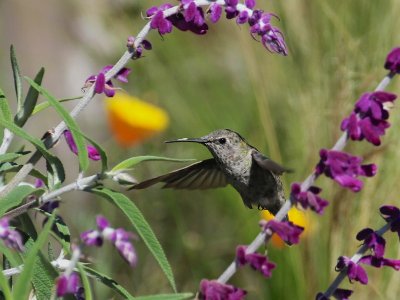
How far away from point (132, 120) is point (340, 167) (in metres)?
2.39

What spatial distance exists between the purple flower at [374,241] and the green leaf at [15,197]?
525mm

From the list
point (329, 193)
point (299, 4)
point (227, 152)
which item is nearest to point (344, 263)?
point (227, 152)

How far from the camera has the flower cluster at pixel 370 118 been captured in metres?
1.16

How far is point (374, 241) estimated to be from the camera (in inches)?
50.4

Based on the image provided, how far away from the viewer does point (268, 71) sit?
352cm

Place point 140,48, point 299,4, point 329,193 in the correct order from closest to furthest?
point 140,48 < point 329,193 < point 299,4

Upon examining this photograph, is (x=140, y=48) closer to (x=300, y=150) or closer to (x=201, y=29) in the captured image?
(x=201, y=29)

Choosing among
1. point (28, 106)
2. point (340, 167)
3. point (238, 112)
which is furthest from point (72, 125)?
point (238, 112)

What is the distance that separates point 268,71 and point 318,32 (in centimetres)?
43

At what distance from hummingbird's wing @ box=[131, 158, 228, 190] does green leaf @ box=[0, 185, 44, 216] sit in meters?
0.65

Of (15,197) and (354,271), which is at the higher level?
(15,197)

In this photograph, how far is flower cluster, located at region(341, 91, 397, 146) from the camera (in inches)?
45.8

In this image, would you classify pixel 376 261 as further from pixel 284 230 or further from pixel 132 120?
pixel 132 120

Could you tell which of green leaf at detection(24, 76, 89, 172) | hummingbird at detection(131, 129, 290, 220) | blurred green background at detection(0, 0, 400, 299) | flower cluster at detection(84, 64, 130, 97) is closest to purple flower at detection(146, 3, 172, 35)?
flower cluster at detection(84, 64, 130, 97)
